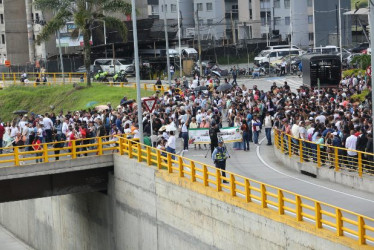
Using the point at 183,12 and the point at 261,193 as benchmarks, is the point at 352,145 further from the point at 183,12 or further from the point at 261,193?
the point at 183,12

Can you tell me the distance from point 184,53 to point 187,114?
38.6 metres

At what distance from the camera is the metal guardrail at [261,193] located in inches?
750

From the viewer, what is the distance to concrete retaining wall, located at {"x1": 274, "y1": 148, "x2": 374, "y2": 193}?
27797 mm

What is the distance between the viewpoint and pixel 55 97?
64.5m

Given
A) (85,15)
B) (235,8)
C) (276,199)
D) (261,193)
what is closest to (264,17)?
(235,8)

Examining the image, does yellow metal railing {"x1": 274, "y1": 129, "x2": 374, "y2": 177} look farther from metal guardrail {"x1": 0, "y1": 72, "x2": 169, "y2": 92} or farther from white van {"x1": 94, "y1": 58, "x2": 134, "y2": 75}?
white van {"x1": 94, "y1": 58, "x2": 134, "y2": 75}

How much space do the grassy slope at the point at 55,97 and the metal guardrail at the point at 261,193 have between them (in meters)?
22.6

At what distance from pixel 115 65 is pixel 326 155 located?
4243cm

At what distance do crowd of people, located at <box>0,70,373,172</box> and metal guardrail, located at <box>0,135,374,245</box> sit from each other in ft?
3.75

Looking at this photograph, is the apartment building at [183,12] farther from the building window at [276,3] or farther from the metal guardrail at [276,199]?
the metal guardrail at [276,199]

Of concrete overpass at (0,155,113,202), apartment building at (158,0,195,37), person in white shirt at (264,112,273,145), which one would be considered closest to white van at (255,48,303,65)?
apartment building at (158,0,195,37)

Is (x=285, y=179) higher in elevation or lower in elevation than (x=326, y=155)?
lower

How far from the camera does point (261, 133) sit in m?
41.0

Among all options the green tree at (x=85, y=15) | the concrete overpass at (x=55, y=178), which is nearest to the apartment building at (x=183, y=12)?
the green tree at (x=85, y=15)
